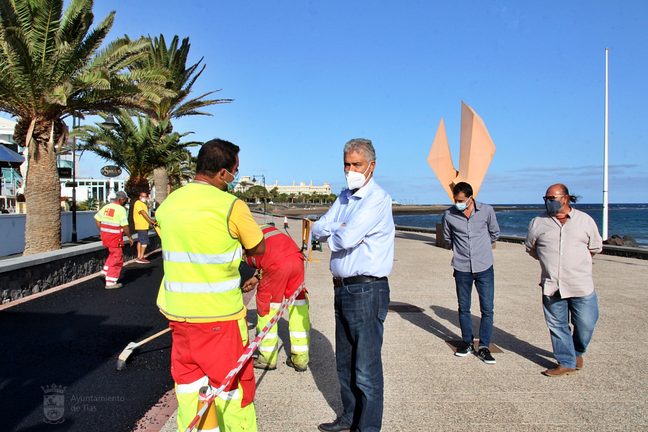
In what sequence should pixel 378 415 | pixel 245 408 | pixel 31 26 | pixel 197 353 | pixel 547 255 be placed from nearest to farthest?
pixel 197 353 → pixel 245 408 → pixel 378 415 → pixel 547 255 → pixel 31 26

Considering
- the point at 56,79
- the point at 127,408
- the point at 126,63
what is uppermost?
the point at 126,63

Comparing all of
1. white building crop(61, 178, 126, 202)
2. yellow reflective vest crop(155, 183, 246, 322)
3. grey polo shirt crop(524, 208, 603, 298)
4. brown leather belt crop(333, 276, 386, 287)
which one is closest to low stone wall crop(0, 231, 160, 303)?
yellow reflective vest crop(155, 183, 246, 322)

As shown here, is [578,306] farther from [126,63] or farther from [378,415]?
[126,63]

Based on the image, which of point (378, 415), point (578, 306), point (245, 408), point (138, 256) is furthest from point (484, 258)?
point (138, 256)

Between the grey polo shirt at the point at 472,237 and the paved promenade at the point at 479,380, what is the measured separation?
38.9 inches

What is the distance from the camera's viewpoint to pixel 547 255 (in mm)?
4152

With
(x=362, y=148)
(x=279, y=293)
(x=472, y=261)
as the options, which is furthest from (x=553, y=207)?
(x=279, y=293)

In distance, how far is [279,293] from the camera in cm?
405

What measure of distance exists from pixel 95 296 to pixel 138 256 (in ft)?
15.9

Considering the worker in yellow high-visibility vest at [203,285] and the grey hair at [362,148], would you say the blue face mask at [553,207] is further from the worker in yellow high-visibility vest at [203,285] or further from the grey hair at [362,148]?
the worker in yellow high-visibility vest at [203,285]

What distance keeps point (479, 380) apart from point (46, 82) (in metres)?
10.8

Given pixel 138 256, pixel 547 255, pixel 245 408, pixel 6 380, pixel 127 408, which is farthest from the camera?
pixel 138 256

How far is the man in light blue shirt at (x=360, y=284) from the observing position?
9.12ft

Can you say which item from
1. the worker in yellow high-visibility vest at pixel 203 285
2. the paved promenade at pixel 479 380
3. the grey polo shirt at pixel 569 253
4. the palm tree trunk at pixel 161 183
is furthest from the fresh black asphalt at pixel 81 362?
the palm tree trunk at pixel 161 183
